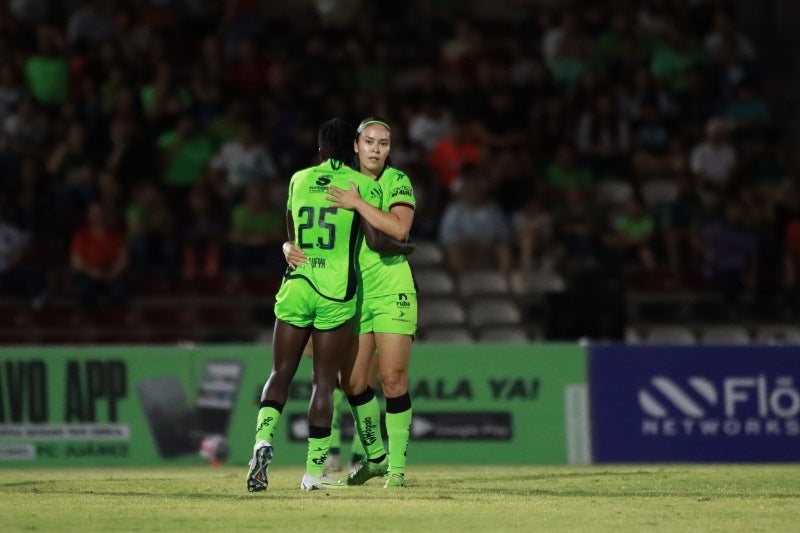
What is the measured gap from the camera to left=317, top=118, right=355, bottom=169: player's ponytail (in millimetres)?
10445

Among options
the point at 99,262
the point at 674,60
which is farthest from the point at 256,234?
the point at 674,60

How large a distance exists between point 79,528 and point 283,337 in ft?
7.79

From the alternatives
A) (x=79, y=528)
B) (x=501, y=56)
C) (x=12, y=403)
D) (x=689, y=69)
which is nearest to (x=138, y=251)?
(x=12, y=403)

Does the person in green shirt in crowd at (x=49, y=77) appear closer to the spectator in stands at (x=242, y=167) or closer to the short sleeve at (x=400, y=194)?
the spectator in stands at (x=242, y=167)

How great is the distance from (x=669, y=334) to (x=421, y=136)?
14.3 ft

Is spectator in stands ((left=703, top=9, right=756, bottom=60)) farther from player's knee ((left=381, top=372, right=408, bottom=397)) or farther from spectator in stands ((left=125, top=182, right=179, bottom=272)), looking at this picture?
player's knee ((left=381, top=372, right=408, bottom=397))

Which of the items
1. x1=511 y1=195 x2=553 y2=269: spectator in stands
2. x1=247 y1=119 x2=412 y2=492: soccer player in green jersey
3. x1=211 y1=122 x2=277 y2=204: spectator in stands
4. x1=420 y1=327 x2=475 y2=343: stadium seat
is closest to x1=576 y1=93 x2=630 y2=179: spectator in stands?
x1=511 y1=195 x2=553 y2=269: spectator in stands

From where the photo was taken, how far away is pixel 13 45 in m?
21.1

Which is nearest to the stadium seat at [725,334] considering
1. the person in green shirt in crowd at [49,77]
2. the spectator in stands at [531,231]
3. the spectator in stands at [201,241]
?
the spectator in stands at [531,231]

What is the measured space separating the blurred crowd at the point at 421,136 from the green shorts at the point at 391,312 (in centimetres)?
796

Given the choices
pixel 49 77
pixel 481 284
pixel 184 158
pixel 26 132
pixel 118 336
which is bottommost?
pixel 118 336

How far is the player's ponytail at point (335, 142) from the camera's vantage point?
34.3 feet

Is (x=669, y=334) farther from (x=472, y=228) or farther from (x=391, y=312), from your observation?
(x=391, y=312)

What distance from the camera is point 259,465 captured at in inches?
396
